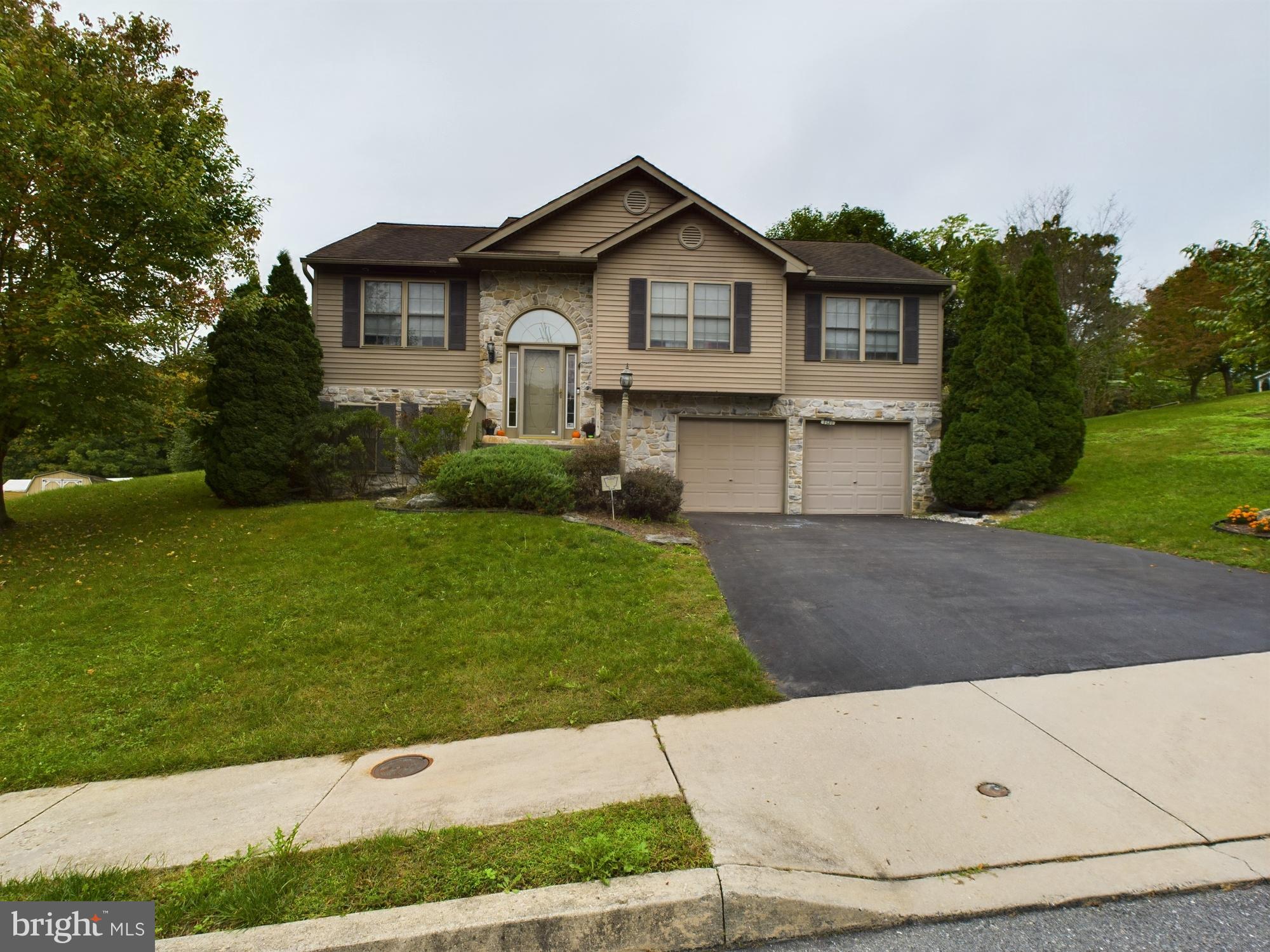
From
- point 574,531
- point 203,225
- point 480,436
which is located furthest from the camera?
point 480,436

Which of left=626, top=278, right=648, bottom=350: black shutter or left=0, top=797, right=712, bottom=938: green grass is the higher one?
left=626, top=278, right=648, bottom=350: black shutter

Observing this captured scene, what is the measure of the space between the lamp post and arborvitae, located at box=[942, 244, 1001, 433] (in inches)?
265

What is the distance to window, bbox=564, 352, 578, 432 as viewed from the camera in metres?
14.0

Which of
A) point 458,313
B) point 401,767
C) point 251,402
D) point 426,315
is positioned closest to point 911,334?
point 458,313

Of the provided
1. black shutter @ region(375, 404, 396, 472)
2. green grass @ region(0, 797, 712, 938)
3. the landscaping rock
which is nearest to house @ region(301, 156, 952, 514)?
black shutter @ region(375, 404, 396, 472)

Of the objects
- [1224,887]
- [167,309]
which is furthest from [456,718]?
[167,309]

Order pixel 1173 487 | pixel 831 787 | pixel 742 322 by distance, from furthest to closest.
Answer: pixel 742 322 → pixel 1173 487 → pixel 831 787

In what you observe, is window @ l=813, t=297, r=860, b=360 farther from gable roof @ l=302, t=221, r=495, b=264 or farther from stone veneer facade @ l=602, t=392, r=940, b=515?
gable roof @ l=302, t=221, r=495, b=264

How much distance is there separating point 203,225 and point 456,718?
9.13 m

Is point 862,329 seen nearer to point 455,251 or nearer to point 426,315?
point 455,251

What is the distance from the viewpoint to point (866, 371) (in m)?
14.5

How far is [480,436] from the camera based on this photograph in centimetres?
1309

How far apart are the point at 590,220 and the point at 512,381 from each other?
3.85 m

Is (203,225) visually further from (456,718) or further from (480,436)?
(456,718)
